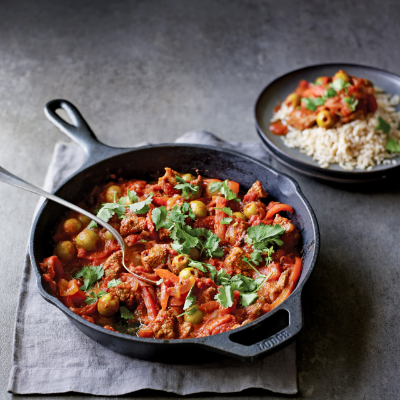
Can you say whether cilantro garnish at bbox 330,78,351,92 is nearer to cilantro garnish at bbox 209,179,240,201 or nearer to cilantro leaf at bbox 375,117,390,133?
cilantro leaf at bbox 375,117,390,133

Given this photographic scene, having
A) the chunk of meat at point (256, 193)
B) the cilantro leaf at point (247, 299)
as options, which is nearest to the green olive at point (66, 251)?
the cilantro leaf at point (247, 299)

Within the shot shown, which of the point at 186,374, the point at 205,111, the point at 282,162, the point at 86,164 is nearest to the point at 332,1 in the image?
the point at 205,111

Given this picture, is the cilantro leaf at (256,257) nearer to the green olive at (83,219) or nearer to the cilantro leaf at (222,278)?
the cilantro leaf at (222,278)

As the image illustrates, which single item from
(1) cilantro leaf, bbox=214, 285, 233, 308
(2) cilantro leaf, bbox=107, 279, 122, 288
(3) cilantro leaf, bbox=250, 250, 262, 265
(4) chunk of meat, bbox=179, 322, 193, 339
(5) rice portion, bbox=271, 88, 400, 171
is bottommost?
(5) rice portion, bbox=271, 88, 400, 171

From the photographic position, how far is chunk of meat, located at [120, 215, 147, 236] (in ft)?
11.7

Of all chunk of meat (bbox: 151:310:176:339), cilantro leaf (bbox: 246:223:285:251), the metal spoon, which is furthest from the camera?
cilantro leaf (bbox: 246:223:285:251)

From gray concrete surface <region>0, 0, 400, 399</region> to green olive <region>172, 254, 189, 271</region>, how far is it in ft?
2.79

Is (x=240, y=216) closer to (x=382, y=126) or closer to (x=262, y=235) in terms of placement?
(x=262, y=235)

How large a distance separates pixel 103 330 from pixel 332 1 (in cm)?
657

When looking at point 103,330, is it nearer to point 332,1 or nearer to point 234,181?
point 234,181

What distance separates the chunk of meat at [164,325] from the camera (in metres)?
3.00

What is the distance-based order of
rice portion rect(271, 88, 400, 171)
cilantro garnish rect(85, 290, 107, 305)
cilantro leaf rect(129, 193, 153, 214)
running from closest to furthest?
cilantro garnish rect(85, 290, 107, 305), cilantro leaf rect(129, 193, 153, 214), rice portion rect(271, 88, 400, 171)

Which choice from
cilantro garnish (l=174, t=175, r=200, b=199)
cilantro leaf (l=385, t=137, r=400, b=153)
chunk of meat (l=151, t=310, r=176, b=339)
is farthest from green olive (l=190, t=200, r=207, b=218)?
cilantro leaf (l=385, t=137, r=400, b=153)

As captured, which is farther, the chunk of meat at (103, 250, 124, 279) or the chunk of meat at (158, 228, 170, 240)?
the chunk of meat at (158, 228, 170, 240)
